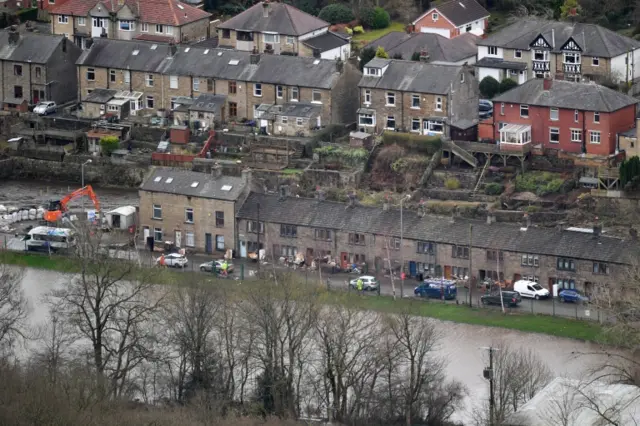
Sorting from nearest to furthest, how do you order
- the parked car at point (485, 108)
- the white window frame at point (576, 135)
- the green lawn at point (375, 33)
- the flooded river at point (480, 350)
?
the flooded river at point (480, 350) → the white window frame at point (576, 135) → the parked car at point (485, 108) → the green lawn at point (375, 33)

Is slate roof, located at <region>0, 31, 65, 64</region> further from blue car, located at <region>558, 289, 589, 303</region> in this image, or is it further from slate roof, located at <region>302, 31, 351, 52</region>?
blue car, located at <region>558, 289, 589, 303</region>

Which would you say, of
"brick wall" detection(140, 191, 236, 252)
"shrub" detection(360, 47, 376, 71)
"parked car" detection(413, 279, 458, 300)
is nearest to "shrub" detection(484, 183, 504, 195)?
"parked car" detection(413, 279, 458, 300)

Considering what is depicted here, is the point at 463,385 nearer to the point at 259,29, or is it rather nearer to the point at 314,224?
the point at 314,224

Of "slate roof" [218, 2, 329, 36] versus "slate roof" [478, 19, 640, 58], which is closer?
"slate roof" [478, 19, 640, 58]

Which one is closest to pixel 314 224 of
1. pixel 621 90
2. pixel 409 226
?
pixel 409 226

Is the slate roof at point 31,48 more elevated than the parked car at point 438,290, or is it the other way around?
the slate roof at point 31,48

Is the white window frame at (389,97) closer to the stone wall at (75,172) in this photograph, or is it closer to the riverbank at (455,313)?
the stone wall at (75,172)

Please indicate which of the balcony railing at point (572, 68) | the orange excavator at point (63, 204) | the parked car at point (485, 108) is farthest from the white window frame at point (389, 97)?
the orange excavator at point (63, 204)
